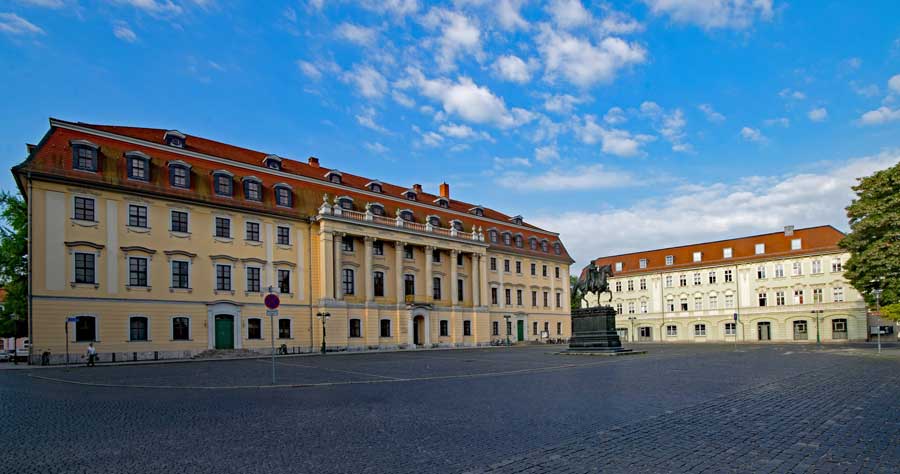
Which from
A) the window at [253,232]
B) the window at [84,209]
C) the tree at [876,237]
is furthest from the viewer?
the window at [253,232]

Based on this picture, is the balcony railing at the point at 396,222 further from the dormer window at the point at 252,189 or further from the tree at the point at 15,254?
the tree at the point at 15,254

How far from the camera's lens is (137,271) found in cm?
3588

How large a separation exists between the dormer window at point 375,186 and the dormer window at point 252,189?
1209 cm

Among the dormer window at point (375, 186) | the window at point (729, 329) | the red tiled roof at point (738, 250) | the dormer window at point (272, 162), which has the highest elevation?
the dormer window at point (272, 162)

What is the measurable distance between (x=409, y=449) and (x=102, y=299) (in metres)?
33.7

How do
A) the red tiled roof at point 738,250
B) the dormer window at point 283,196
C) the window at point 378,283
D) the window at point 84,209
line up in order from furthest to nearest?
the red tiled roof at point 738,250
the window at point 378,283
the dormer window at point 283,196
the window at point 84,209

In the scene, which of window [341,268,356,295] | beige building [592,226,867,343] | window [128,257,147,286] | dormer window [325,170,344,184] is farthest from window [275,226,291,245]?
beige building [592,226,867,343]

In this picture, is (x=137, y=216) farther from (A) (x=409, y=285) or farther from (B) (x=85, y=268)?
(A) (x=409, y=285)

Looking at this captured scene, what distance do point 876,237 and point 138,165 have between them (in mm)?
51614

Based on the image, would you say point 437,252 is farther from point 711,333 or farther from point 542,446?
point 542,446

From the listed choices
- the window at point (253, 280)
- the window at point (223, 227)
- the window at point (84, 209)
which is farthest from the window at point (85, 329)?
the window at point (253, 280)

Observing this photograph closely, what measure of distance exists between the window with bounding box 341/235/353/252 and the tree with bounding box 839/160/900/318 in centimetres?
3893

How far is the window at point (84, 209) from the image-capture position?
110 feet

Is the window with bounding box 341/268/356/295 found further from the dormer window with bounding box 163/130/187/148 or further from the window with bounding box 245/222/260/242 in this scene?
the dormer window with bounding box 163/130/187/148
